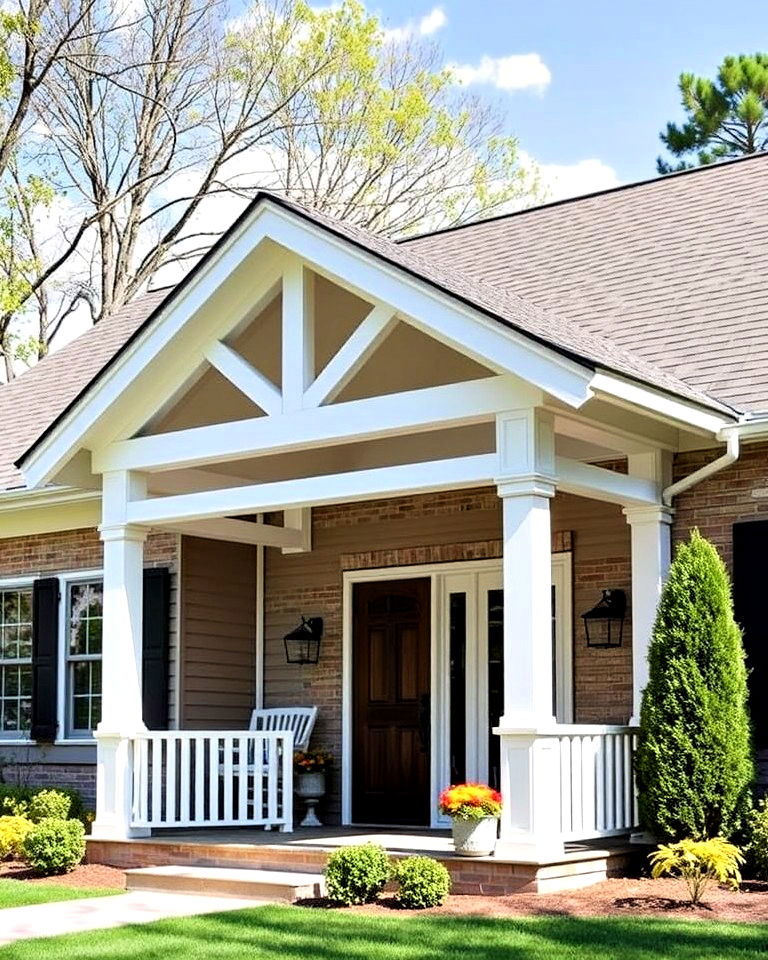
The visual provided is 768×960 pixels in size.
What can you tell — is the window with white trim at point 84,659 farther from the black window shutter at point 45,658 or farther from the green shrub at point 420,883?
the green shrub at point 420,883

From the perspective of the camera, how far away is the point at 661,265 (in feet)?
46.2

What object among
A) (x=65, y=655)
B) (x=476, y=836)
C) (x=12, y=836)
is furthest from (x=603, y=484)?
(x=65, y=655)

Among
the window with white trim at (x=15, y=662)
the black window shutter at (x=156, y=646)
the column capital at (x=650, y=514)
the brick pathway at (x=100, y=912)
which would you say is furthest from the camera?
the window with white trim at (x=15, y=662)

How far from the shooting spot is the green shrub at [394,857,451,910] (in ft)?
31.2

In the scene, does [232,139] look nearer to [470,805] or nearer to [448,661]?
[448,661]

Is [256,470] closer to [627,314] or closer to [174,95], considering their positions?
[627,314]

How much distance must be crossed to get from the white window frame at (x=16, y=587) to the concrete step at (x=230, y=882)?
4528mm

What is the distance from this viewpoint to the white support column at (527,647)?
975 cm

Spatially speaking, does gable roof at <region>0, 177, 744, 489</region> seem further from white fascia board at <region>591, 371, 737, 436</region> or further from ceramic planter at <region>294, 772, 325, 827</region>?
ceramic planter at <region>294, 772, 325, 827</region>

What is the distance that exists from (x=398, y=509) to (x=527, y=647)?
4.18 m

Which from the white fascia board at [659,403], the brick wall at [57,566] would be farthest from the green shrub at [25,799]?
the white fascia board at [659,403]

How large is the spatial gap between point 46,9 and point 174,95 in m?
4.90

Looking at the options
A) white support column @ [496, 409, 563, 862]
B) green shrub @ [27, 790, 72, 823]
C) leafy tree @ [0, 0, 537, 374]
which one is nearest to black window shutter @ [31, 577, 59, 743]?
green shrub @ [27, 790, 72, 823]

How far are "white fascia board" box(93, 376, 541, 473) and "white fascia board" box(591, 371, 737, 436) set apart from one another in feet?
1.62
